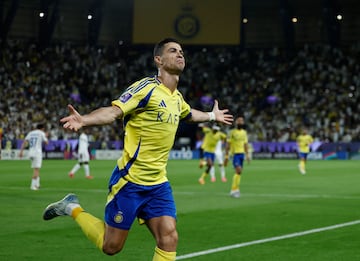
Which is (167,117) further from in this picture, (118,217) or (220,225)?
(220,225)

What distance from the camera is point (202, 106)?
60500 millimetres

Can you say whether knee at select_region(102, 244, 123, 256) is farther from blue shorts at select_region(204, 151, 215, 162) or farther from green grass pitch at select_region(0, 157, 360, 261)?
blue shorts at select_region(204, 151, 215, 162)

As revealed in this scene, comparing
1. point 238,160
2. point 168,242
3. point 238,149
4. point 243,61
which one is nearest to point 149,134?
point 168,242

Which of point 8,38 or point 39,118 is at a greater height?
point 8,38

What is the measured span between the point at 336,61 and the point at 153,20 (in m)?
19.3

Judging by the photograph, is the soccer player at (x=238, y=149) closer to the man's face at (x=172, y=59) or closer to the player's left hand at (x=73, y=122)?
the man's face at (x=172, y=59)

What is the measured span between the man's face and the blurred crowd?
46361 mm

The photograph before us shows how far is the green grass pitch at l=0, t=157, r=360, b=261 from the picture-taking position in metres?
11.0

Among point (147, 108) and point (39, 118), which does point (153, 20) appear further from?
point (147, 108)

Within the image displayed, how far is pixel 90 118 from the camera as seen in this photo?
6996 mm

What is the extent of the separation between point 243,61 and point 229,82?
2550mm

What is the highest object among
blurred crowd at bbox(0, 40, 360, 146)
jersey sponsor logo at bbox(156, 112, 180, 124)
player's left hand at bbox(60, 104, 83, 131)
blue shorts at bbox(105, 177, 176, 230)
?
blurred crowd at bbox(0, 40, 360, 146)

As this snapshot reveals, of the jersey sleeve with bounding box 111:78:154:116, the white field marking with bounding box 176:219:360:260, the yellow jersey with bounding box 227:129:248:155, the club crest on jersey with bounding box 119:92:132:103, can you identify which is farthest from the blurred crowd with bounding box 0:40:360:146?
the club crest on jersey with bounding box 119:92:132:103

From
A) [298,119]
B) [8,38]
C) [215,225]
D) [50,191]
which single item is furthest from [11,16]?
[215,225]
